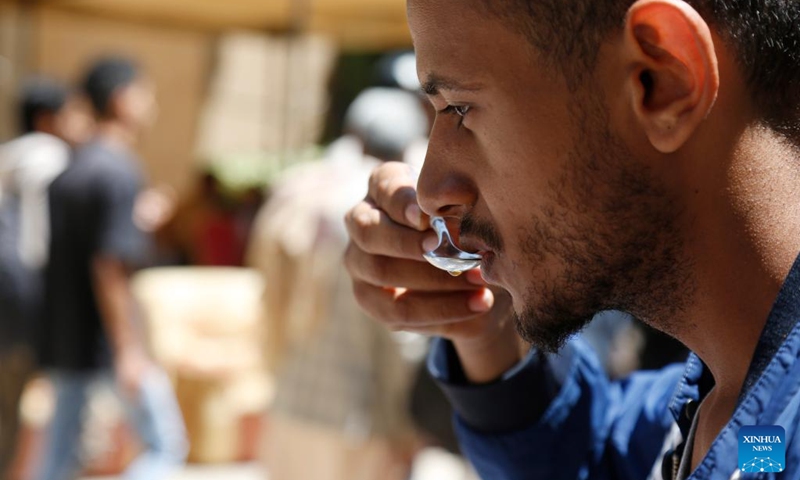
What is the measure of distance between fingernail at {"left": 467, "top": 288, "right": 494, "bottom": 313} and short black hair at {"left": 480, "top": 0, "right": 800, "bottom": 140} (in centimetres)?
45

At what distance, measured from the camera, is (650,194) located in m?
1.17

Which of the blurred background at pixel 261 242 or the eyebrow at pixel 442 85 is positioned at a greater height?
the eyebrow at pixel 442 85

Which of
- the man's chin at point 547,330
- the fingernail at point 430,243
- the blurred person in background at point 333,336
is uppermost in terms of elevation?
the fingernail at point 430,243

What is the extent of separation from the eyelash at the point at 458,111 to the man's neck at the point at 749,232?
0.28 m

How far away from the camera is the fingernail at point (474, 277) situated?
1518 mm

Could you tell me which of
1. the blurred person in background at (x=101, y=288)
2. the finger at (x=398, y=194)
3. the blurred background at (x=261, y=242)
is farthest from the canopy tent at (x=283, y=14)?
the finger at (x=398, y=194)

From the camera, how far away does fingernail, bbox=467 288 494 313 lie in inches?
60.7

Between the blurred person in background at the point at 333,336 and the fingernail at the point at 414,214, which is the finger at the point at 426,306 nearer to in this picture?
the fingernail at the point at 414,214

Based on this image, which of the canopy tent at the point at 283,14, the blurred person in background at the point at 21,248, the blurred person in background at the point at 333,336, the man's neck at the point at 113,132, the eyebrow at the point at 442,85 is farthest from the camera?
the canopy tent at the point at 283,14

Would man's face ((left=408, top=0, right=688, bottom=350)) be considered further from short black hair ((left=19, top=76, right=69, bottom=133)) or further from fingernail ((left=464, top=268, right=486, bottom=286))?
short black hair ((left=19, top=76, right=69, bottom=133))

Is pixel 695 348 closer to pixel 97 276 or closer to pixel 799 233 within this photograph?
pixel 799 233

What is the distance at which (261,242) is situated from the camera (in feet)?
14.4

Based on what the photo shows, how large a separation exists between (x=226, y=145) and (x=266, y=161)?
8.90 ft

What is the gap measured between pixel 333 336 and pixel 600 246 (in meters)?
2.95
